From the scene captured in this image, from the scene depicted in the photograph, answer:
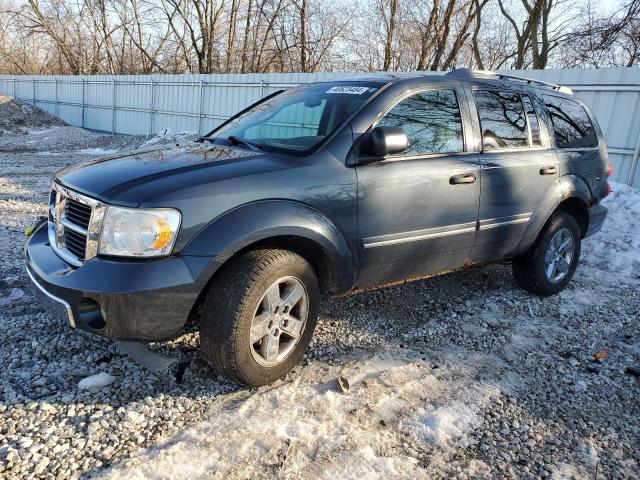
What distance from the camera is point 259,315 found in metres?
2.87

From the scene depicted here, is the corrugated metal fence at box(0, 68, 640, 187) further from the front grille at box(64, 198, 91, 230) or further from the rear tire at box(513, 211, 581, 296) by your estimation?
the front grille at box(64, 198, 91, 230)

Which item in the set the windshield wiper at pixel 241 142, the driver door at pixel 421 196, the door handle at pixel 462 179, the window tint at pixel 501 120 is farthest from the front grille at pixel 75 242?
the window tint at pixel 501 120

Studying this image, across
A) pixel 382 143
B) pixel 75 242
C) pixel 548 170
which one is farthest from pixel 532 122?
pixel 75 242

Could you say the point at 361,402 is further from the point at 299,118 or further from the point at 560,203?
the point at 560,203

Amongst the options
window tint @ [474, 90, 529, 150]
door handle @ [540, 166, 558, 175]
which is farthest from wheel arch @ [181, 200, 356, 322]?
door handle @ [540, 166, 558, 175]

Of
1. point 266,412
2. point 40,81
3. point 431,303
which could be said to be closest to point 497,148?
point 431,303

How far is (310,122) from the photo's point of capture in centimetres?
347

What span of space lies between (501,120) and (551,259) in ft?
4.94

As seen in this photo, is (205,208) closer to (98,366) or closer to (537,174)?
(98,366)

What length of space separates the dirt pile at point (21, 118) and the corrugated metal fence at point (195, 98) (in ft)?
5.11

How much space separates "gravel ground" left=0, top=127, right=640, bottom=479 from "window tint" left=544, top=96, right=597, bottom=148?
1.57 m

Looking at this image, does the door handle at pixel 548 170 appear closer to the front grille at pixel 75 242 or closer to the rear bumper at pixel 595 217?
the rear bumper at pixel 595 217

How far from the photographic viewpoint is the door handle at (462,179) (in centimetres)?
358

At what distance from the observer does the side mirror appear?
3.04m
